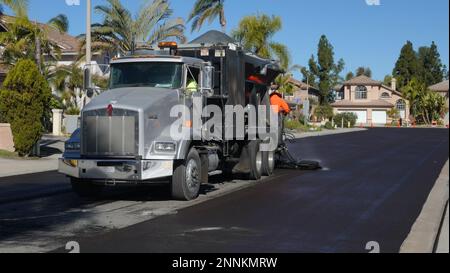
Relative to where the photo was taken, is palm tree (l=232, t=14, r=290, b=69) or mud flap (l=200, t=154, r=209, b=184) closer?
mud flap (l=200, t=154, r=209, b=184)

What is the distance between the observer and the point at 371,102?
92.6 m

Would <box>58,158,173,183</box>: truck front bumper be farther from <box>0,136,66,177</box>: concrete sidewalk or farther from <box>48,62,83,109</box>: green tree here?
<box>48,62,83,109</box>: green tree

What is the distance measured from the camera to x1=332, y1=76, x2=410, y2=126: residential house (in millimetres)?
91562

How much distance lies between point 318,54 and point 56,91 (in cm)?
5757

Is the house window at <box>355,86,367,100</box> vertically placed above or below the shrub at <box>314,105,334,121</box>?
above

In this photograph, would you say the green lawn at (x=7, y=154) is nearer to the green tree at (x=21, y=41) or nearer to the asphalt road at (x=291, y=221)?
the green tree at (x=21, y=41)

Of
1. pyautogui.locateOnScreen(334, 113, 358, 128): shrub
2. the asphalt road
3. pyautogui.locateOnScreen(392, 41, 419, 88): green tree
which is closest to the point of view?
the asphalt road

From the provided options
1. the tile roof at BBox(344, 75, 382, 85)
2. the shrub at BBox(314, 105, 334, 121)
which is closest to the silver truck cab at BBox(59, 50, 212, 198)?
the shrub at BBox(314, 105, 334, 121)

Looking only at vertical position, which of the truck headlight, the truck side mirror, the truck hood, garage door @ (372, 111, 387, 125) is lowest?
the truck headlight

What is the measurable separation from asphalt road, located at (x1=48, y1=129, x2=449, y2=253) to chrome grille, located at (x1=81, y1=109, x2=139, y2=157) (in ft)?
5.29

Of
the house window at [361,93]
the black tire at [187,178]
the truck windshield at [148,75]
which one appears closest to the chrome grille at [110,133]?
the black tire at [187,178]

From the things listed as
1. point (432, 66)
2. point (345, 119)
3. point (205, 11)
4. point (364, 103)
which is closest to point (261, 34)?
point (205, 11)

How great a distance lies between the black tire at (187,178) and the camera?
11.2m

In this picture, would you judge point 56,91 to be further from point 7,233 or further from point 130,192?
point 7,233
